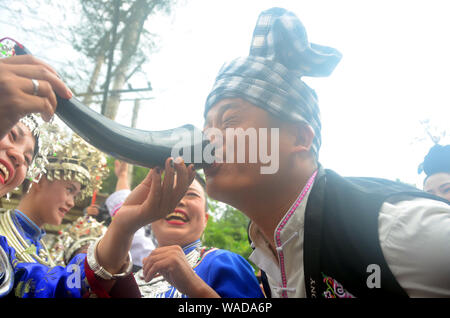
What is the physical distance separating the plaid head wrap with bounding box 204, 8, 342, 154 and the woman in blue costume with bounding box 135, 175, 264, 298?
1.97 feet

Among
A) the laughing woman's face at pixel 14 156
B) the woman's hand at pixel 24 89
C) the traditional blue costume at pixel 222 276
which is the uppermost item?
the woman's hand at pixel 24 89

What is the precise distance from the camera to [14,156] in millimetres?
1211

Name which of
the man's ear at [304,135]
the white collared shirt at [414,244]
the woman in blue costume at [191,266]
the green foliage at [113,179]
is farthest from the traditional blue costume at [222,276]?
the green foliage at [113,179]

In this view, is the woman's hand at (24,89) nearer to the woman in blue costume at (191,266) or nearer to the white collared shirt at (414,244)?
the woman in blue costume at (191,266)

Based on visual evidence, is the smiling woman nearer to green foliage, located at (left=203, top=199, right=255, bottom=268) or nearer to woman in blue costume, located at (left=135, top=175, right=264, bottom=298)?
woman in blue costume, located at (left=135, top=175, right=264, bottom=298)

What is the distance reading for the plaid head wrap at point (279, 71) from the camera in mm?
1147

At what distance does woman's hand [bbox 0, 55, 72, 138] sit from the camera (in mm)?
720

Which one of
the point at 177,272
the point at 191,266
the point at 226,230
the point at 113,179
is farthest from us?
the point at 113,179

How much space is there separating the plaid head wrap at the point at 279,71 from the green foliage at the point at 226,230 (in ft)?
10.2

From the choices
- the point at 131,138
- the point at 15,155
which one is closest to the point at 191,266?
the point at 131,138

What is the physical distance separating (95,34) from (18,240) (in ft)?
15.3
